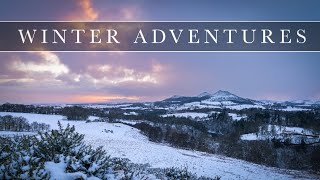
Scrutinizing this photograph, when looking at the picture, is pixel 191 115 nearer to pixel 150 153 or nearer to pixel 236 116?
pixel 236 116

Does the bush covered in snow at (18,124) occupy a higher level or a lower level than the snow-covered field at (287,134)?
higher

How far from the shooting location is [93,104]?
36.4ft

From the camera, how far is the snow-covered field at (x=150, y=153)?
35.8ft

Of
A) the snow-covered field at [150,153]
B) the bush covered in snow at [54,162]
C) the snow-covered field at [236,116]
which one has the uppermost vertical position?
the bush covered in snow at [54,162]

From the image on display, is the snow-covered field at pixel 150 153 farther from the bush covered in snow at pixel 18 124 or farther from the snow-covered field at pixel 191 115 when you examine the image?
the snow-covered field at pixel 191 115

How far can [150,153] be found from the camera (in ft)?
38.3

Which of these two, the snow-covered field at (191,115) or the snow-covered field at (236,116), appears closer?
the snow-covered field at (191,115)

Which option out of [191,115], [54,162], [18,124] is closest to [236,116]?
[191,115]

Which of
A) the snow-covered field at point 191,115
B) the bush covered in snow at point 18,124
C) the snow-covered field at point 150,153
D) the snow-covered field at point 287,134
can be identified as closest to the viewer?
the bush covered in snow at point 18,124

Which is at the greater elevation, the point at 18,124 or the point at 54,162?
the point at 54,162

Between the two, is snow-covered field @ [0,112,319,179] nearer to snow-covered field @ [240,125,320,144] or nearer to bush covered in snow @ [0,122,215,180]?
snow-covered field @ [240,125,320,144]

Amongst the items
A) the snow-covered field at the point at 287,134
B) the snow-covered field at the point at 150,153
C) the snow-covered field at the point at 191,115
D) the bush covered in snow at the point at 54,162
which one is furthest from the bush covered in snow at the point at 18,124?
the snow-covered field at the point at 287,134

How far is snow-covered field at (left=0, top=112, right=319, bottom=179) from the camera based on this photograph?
10.9 metres

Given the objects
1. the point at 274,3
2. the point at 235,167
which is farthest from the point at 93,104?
the point at 274,3
